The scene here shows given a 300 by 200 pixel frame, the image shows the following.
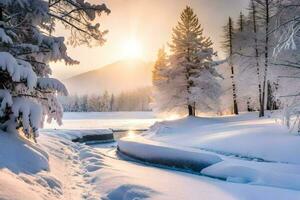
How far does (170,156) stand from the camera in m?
17.8

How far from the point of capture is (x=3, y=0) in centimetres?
1123

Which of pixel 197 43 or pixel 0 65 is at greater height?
pixel 197 43

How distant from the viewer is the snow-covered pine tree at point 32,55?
34.3ft

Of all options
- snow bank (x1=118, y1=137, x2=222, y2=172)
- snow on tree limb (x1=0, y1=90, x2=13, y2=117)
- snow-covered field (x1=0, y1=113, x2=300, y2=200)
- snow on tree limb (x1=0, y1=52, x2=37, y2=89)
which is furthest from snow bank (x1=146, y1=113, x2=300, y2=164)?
snow on tree limb (x1=0, y1=90, x2=13, y2=117)

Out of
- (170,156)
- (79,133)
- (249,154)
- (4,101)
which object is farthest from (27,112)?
(79,133)

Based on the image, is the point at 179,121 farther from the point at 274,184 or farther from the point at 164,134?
the point at 274,184

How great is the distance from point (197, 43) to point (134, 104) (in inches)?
5374

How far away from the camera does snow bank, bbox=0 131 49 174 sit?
9055 millimetres

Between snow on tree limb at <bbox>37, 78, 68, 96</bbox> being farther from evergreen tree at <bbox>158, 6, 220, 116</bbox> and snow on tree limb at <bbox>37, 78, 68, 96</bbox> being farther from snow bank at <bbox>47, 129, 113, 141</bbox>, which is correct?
evergreen tree at <bbox>158, 6, 220, 116</bbox>

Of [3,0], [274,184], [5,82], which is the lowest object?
[274,184]

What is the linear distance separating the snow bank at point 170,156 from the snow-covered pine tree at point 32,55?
6.35m

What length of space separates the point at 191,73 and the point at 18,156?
26138 millimetres

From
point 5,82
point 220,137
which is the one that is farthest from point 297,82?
point 5,82

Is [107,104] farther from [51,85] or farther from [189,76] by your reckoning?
[51,85]
